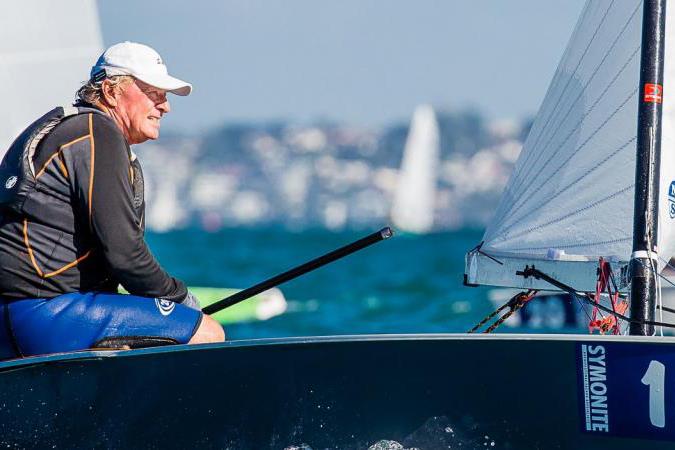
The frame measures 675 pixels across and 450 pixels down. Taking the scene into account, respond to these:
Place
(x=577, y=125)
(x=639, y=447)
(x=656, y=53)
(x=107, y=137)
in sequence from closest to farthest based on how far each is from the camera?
1. (x=639, y=447)
2. (x=107, y=137)
3. (x=656, y=53)
4. (x=577, y=125)

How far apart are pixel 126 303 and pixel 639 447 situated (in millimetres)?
1202

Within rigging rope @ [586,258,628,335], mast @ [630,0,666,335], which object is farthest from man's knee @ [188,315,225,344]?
rigging rope @ [586,258,628,335]

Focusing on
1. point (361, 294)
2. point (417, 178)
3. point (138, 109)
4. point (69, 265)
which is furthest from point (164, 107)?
point (417, 178)

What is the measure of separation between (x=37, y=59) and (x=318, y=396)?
2.22 metres

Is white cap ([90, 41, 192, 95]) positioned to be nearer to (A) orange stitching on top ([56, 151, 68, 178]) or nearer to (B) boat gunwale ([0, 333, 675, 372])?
(A) orange stitching on top ([56, 151, 68, 178])

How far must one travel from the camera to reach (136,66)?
3.01m

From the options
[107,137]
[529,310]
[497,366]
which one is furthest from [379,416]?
[529,310]

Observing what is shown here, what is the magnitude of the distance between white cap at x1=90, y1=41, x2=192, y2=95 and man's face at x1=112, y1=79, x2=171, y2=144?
0.03 metres

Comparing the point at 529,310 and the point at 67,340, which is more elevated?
the point at 67,340

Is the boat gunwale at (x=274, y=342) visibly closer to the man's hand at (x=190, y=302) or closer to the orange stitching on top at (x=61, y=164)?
the man's hand at (x=190, y=302)

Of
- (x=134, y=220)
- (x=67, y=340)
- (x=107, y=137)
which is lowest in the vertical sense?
(x=67, y=340)

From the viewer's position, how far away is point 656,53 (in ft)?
11.6

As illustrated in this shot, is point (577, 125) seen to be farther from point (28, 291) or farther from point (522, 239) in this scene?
point (28, 291)

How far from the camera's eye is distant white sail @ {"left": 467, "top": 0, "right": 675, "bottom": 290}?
3834mm
